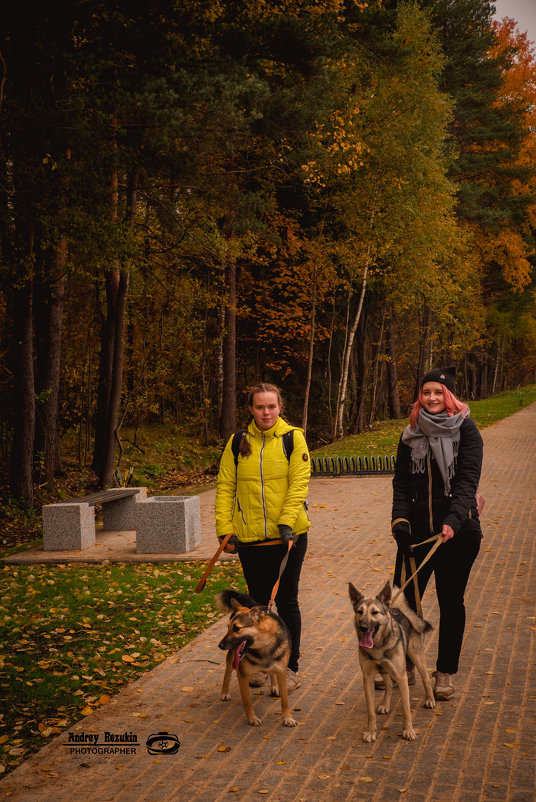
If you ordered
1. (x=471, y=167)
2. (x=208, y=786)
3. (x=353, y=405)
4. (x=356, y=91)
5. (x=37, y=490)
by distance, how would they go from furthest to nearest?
(x=471, y=167) < (x=353, y=405) < (x=356, y=91) < (x=37, y=490) < (x=208, y=786)

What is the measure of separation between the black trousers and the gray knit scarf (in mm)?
348

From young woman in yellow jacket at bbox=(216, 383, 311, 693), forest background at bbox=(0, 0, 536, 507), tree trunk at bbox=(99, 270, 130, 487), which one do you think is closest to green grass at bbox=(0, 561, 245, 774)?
young woman in yellow jacket at bbox=(216, 383, 311, 693)

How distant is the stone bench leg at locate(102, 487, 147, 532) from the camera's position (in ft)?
39.9

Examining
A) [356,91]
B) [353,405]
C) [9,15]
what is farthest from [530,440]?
[9,15]

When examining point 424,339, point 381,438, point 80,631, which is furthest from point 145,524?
point 424,339

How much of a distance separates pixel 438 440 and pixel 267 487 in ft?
3.89

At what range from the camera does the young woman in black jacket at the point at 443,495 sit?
4746 millimetres

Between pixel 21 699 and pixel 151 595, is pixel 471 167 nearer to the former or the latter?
pixel 151 595

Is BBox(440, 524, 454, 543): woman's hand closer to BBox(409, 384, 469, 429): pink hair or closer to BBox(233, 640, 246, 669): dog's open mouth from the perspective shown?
BBox(409, 384, 469, 429): pink hair

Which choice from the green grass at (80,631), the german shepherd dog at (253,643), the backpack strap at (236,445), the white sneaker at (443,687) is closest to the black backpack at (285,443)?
the backpack strap at (236,445)

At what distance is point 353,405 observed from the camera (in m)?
32.3

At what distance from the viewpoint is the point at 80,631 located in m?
6.95

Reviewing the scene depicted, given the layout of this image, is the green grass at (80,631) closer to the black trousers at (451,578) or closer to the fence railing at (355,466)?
the black trousers at (451,578)

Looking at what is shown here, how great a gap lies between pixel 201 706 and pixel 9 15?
10420 millimetres
